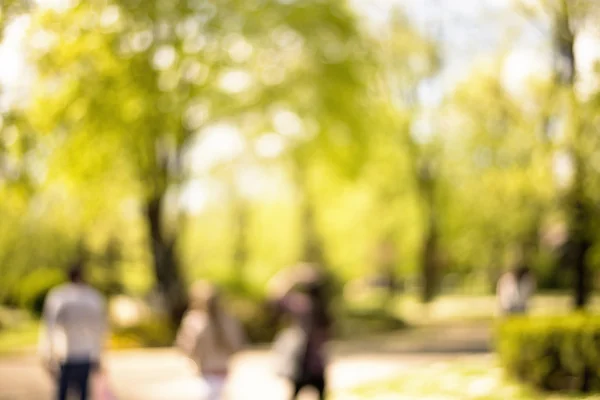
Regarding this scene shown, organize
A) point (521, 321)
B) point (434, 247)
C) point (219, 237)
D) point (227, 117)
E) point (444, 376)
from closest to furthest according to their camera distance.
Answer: point (521, 321), point (444, 376), point (227, 117), point (434, 247), point (219, 237)

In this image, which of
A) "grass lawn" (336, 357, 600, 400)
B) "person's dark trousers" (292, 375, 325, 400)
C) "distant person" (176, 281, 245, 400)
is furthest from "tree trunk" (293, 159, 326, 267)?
"person's dark trousers" (292, 375, 325, 400)

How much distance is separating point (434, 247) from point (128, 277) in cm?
1569

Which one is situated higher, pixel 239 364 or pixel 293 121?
pixel 293 121

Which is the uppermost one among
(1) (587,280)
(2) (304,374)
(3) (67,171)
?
(3) (67,171)

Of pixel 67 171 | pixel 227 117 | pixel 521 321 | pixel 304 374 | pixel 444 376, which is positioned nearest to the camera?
pixel 304 374

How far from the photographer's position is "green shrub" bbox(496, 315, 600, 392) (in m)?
12.5

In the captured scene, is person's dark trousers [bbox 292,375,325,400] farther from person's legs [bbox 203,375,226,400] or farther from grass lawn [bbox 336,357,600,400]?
grass lawn [bbox 336,357,600,400]

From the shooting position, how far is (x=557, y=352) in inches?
504

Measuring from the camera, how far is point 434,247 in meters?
43.2

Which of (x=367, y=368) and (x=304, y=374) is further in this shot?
(x=367, y=368)

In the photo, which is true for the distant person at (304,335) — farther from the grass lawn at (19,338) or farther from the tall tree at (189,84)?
the grass lawn at (19,338)

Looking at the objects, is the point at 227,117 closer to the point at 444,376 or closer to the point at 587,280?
the point at 587,280

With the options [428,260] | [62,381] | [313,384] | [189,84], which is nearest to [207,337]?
[313,384]

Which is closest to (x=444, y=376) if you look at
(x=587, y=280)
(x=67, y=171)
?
(x=587, y=280)
